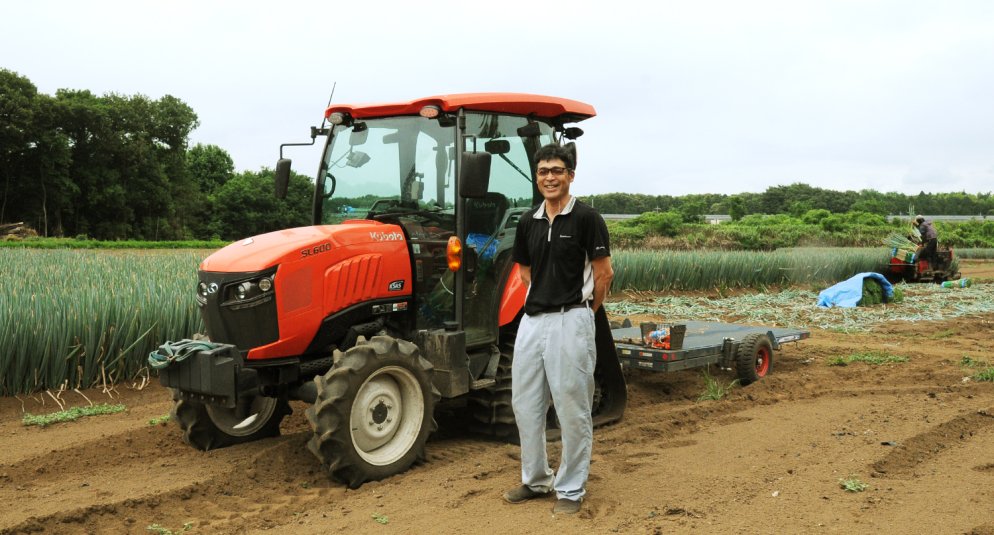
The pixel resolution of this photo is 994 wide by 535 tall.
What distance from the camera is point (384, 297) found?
17.6 ft

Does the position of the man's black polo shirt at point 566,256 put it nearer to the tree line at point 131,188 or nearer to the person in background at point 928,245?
the person in background at point 928,245

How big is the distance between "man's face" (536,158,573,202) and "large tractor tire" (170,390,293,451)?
232 cm

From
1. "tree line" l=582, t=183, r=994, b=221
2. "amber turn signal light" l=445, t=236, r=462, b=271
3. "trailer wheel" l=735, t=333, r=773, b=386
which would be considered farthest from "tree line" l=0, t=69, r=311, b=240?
"amber turn signal light" l=445, t=236, r=462, b=271

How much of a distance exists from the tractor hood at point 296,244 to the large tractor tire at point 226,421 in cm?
95

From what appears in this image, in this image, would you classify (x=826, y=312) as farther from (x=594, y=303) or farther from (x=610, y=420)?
(x=594, y=303)

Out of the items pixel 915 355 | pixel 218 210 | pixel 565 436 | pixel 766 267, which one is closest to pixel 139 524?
pixel 565 436

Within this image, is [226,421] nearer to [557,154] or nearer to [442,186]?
[442,186]

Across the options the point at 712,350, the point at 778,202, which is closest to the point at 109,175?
the point at 778,202

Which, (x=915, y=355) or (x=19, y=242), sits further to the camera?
(x=19, y=242)

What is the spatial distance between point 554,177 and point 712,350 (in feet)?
12.1

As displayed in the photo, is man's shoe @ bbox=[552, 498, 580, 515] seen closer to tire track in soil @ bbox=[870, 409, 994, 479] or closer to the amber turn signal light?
the amber turn signal light

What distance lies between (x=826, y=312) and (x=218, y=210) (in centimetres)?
4249

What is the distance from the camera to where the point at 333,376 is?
4.61 metres

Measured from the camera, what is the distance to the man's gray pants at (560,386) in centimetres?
427
